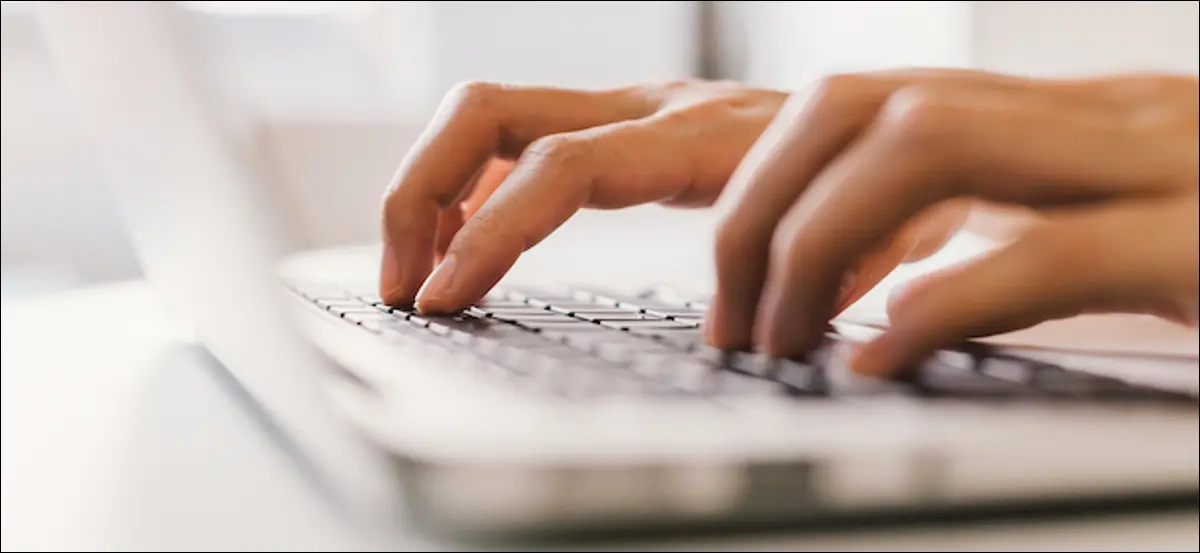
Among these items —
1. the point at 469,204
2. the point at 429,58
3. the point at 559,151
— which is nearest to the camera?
the point at 559,151

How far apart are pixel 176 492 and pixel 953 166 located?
A: 0.20 m

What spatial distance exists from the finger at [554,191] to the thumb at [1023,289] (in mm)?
239

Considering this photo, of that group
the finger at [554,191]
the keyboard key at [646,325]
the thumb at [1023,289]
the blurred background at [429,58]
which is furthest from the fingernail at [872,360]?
the blurred background at [429,58]

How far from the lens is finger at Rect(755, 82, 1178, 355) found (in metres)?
0.27

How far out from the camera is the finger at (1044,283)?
0.27 m

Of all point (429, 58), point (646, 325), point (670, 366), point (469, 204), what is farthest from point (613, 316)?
point (429, 58)

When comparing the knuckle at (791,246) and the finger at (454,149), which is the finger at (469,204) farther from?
the knuckle at (791,246)

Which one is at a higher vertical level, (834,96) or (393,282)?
(834,96)

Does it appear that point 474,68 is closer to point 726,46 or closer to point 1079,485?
point 726,46

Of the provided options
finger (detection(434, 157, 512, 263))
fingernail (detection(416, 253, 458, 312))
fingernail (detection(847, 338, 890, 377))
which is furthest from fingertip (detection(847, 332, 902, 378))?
finger (detection(434, 157, 512, 263))

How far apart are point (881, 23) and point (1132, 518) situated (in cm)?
108

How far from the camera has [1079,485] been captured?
21cm

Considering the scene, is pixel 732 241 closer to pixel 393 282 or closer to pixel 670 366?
pixel 670 366

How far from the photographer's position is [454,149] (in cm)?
61
